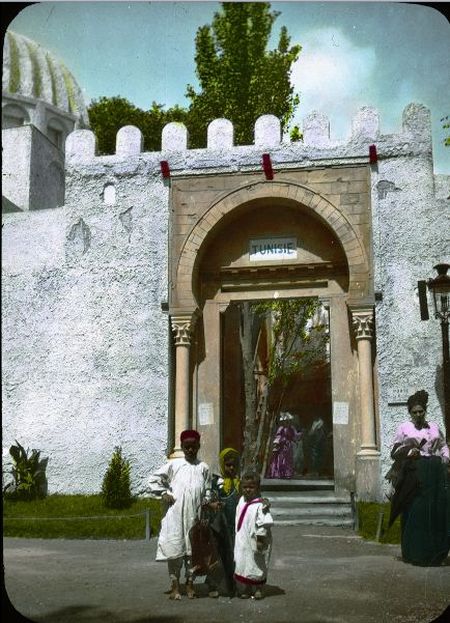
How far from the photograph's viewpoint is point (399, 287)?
9.71 metres

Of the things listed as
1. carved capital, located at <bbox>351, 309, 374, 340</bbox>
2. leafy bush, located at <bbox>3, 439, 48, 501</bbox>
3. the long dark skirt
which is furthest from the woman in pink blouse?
leafy bush, located at <bbox>3, 439, 48, 501</bbox>

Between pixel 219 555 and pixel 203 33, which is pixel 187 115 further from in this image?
pixel 219 555

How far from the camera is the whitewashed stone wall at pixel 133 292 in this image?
970 cm

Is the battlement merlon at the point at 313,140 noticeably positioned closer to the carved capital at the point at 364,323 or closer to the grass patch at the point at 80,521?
the carved capital at the point at 364,323

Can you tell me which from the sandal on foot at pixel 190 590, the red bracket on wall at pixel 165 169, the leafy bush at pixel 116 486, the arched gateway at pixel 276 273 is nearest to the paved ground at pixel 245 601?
the sandal on foot at pixel 190 590

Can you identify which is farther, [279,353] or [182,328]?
[279,353]

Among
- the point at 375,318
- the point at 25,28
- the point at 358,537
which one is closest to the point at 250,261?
the point at 375,318

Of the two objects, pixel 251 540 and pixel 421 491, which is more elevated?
pixel 421 491

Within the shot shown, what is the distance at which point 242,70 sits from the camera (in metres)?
12.0

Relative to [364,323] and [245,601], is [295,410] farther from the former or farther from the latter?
[245,601]

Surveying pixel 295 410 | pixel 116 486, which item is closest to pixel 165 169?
pixel 116 486

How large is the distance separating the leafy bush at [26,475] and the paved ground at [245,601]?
2.20 meters

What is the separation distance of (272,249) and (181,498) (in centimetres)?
582

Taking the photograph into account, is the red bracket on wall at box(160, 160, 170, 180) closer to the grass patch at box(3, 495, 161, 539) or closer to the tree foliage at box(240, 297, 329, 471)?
the tree foliage at box(240, 297, 329, 471)
